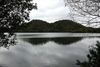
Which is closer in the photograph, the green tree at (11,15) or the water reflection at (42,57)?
the green tree at (11,15)

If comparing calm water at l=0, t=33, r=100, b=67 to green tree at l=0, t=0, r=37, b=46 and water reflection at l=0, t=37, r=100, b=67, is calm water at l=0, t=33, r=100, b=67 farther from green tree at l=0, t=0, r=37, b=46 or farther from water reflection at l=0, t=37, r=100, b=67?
green tree at l=0, t=0, r=37, b=46

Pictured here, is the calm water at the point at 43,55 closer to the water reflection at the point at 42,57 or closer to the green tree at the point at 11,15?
the water reflection at the point at 42,57

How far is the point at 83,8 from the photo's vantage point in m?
9.60

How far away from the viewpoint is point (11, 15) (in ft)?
65.7

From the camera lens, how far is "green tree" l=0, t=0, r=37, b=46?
63.9 ft

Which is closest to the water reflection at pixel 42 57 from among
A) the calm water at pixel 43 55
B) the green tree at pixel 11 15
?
the calm water at pixel 43 55

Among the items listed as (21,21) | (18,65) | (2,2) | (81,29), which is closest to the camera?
(81,29)

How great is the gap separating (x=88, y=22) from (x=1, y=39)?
42.9 ft

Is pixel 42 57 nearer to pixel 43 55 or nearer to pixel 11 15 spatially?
pixel 43 55

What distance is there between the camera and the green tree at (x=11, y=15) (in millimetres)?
19469

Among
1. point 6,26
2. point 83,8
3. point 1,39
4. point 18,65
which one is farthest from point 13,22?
point 83,8

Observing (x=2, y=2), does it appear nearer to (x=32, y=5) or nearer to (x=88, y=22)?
(x=32, y=5)

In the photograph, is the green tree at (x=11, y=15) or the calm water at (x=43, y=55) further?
the calm water at (x=43, y=55)

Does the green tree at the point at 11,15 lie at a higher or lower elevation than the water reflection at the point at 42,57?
higher
